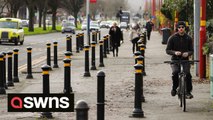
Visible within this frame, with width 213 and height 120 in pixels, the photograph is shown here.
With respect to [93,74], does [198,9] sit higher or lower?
higher

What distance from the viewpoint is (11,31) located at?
4672 cm

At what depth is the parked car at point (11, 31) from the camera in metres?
46.9

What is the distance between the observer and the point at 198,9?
20969mm

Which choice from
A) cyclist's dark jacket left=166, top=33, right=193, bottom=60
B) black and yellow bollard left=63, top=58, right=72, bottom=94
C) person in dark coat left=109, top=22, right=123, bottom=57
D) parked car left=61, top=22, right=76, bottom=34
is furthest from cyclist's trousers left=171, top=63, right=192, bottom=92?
parked car left=61, top=22, right=76, bottom=34

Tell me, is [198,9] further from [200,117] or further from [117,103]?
[200,117]

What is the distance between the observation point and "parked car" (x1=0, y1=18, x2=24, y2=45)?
46906mm

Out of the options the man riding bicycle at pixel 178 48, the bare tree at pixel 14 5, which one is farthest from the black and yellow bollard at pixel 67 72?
the bare tree at pixel 14 5

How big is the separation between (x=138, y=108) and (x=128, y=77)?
8.31 metres

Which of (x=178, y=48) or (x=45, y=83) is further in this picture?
(x=178, y=48)

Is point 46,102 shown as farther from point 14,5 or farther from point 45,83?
point 14,5

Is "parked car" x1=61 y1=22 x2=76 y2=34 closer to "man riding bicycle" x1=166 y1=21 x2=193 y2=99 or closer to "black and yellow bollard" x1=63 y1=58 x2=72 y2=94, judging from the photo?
"black and yellow bollard" x1=63 y1=58 x2=72 y2=94

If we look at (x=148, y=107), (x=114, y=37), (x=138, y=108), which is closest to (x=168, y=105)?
(x=148, y=107)

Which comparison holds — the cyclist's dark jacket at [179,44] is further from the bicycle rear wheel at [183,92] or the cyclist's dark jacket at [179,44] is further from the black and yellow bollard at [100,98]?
the black and yellow bollard at [100,98]

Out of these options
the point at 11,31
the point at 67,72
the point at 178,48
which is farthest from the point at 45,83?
the point at 11,31
